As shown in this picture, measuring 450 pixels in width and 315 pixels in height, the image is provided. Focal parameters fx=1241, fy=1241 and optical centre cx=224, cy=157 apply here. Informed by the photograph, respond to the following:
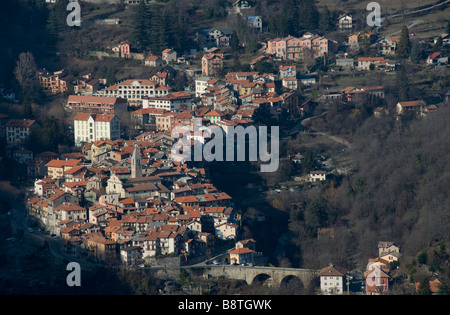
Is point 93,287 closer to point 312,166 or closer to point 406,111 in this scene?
point 312,166

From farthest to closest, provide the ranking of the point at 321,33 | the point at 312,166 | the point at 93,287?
1. the point at 321,33
2. the point at 312,166
3. the point at 93,287

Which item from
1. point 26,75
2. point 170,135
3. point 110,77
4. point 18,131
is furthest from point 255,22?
point 18,131

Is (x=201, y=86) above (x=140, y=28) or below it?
below

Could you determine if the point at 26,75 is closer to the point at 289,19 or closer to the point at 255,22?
the point at 255,22

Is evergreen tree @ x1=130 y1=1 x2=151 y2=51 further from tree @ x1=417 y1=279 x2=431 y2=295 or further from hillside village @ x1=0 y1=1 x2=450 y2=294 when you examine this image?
tree @ x1=417 y1=279 x2=431 y2=295

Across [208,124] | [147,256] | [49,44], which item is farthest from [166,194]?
[49,44]

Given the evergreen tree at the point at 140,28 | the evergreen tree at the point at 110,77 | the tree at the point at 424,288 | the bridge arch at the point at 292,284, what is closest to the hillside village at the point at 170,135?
the evergreen tree at the point at 110,77

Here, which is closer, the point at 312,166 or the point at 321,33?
the point at 312,166
